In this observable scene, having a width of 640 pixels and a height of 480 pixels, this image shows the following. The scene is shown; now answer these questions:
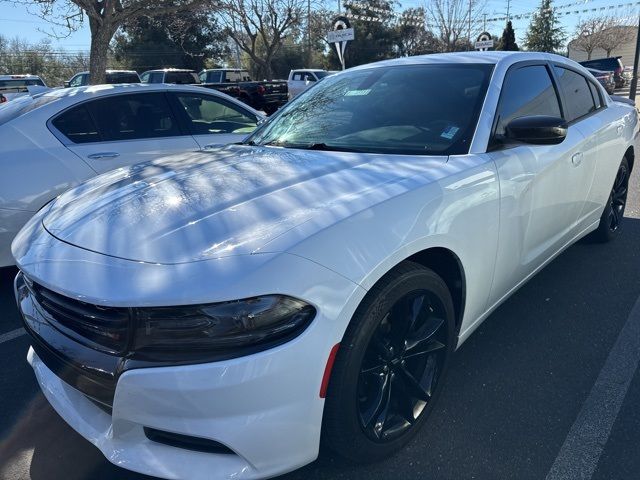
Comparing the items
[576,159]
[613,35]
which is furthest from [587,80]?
[613,35]

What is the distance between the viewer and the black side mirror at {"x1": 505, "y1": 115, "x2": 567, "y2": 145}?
2.58 m

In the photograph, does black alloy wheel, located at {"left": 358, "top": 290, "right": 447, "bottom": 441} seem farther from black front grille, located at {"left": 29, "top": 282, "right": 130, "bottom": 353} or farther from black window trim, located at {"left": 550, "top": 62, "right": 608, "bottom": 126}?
black window trim, located at {"left": 550, "top": 62, "right": 608, "bottom": 126}

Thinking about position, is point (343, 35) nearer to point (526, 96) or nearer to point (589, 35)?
point (526, 96)

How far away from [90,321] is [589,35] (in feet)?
196

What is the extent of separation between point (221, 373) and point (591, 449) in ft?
5.48

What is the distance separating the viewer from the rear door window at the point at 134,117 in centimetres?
450

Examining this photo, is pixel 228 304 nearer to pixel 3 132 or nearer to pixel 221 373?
pixel 221 373

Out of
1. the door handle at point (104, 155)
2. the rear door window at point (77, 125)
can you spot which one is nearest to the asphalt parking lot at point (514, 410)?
the door handle at point (104, 155)

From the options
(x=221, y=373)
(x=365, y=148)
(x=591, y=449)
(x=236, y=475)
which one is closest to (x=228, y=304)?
(x=221, y=373)

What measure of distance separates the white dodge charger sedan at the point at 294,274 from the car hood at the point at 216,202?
0.01 metres

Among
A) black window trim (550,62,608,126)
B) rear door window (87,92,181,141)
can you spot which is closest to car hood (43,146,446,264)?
black window trim (550,62,608,126)

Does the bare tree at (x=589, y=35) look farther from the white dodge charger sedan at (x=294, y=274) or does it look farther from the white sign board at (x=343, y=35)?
the white dodge charger sedan at (x=294, y=274)

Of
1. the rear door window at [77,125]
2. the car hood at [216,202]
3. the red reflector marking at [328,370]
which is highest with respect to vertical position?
the rear door window at [77,125]

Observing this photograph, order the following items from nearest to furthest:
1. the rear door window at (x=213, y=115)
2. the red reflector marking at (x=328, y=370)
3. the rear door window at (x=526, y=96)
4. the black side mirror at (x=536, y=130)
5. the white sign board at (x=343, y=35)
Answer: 1. the red reflector marking at (x=328, y=370)
2. the black side mirror at (x=536, y=130)
3. the rear door window at (x=526, y=96)
4. the rear door window at (x=213, y=115)
5. the white sign board at (x=343, y=35)
